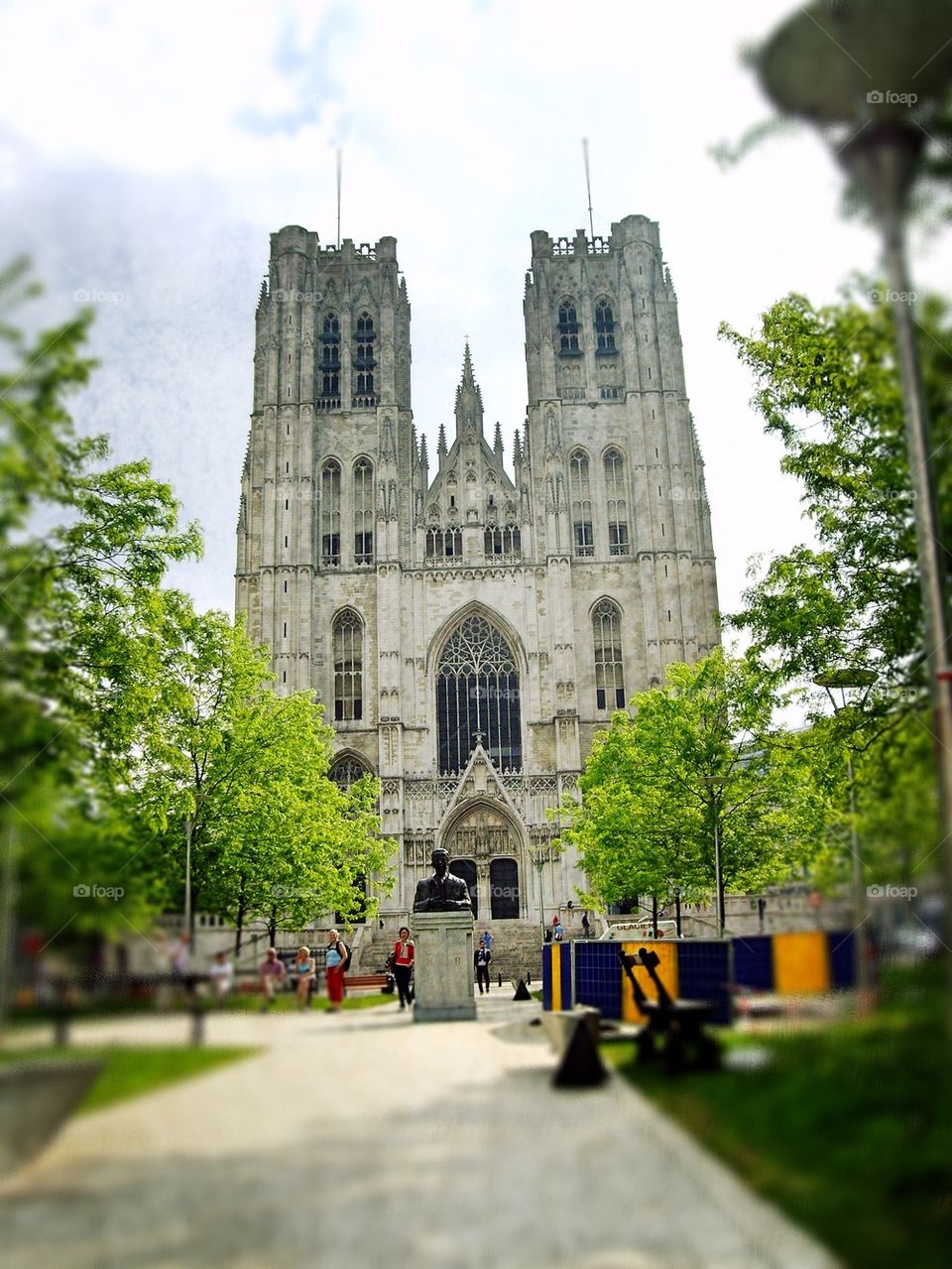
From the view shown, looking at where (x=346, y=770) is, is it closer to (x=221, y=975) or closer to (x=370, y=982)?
(x=370, y=982)

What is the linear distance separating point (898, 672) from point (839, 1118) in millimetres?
6885

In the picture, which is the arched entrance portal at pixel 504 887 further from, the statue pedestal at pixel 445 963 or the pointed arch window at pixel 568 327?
the statue pedestal at pixel 445 963

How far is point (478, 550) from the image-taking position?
54.8 metres

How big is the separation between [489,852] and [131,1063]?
44802 mm

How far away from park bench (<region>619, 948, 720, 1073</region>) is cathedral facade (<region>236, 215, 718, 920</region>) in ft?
126

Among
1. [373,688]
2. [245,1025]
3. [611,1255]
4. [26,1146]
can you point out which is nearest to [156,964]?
[245,1025]

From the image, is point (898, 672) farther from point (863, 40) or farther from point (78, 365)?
point (78, 365)

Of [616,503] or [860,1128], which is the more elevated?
[616,503]

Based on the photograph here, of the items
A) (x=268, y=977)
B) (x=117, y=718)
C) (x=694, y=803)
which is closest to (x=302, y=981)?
(x=268, y=977)

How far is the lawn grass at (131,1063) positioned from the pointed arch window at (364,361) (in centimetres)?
5378

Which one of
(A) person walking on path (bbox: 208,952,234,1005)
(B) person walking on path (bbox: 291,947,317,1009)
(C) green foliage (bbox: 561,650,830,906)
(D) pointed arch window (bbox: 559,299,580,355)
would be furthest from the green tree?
(D) pointed arch window (bbox: 559,299,580,355)

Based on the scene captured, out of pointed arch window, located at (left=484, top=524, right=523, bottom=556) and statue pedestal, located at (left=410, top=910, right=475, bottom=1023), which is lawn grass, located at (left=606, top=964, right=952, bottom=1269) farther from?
pointed arch window, located at (left=484, top=524, right=523, bottom=556)

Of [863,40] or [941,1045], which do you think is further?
[863,40]

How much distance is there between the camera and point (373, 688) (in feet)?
173
